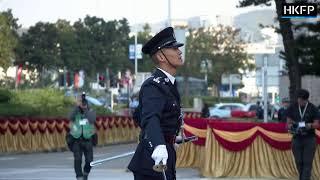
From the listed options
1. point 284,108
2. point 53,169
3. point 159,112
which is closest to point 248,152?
point 284,108

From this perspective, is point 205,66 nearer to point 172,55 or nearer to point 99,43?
point 99,43

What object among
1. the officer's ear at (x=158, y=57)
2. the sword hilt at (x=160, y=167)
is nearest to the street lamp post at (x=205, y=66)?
the officer's ear at (x=158, y=57)

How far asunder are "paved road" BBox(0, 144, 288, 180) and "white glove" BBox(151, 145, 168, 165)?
1135 cm

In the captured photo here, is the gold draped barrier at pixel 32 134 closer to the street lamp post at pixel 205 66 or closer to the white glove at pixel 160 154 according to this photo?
the white glove at pixel 160 154

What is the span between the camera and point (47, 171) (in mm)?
21156

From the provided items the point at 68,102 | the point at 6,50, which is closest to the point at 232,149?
the point at 68,102

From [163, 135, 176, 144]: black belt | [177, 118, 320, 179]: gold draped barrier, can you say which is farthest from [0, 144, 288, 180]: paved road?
[163, 135, 176, 144]: black belt

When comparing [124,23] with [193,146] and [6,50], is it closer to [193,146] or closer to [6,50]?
[6,50]

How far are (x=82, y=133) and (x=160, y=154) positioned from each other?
32.3ft

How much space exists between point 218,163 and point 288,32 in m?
8.30

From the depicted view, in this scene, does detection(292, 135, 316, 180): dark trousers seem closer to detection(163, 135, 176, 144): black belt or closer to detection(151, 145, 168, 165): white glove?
detection(163, 135, 176, 144): black belt

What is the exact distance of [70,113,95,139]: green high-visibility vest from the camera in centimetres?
1677

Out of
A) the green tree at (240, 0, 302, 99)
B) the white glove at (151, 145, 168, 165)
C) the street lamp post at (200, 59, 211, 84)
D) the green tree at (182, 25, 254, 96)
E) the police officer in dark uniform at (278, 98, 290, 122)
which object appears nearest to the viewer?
the white glove at (151, 145, 168, 165)

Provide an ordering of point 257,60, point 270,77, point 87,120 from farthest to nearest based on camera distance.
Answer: point 270,77 < point 257,60 < point 87,120
